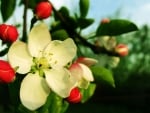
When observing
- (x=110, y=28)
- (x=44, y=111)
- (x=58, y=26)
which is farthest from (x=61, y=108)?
(x=58, y=26)

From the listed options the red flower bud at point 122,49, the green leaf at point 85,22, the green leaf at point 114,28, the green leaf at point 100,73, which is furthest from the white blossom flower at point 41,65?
the red flower bud at point 122,49

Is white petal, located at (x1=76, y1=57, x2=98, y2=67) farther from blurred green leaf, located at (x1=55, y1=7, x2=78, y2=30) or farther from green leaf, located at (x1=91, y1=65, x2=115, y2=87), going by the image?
blurred green leaf, located at (x1=55, y1=7, x2=78, y2=30)

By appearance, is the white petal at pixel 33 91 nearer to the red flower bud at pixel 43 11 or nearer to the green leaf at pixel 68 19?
the red flower bud at pixel 43 11

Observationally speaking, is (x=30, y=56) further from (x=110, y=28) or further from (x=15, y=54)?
(x=110, y=28)

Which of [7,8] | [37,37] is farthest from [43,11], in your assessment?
[7,8]

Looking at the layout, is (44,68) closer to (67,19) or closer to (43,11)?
(43,11)

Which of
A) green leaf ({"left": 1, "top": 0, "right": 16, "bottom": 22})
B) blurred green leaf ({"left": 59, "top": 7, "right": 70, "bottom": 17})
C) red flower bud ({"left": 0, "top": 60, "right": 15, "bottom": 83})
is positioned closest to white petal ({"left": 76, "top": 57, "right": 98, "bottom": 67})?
red flower bud ({"left": 0, "top": 60, "right": 15, "bottom": 83})

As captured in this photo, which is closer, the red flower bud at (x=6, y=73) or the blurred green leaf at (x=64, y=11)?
the red flower bud at (x=6, y=73)
